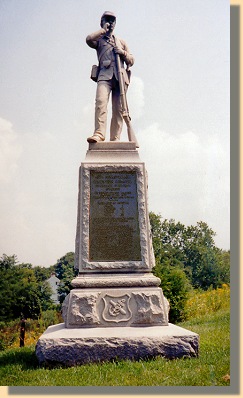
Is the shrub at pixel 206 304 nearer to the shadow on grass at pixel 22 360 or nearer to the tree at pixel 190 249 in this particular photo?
the shadow on grass at pixel 22 360

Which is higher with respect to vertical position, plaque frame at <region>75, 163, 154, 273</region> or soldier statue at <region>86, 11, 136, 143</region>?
soldier statue at <region>86, 11, 136, 143</region>

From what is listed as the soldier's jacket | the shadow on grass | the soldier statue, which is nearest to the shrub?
the shadow on grass

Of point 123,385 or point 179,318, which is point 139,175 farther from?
point 179,318

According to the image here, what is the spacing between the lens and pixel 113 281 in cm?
611

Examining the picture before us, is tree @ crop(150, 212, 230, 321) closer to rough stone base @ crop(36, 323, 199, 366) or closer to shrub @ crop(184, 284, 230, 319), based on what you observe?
shrub @ crop(184, 284, 230, 319)

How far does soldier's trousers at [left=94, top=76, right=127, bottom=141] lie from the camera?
714 centimetres

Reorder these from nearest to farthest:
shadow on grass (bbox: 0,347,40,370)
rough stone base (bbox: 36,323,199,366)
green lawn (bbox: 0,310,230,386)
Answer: green lawn (bbox: 0,310,230,386) < rough stone base (bbox: 36,323,199,366) < shadow on grass (bbox: 0,347,40,370)

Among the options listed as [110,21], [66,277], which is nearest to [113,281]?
[110,21]

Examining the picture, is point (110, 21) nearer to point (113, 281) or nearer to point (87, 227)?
point (87, 227)

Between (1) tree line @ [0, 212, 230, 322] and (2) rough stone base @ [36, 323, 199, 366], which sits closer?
(2) rough stone base @ [36, 323, 199, 366]

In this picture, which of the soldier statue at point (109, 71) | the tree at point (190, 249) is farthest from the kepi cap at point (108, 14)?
the tree at point (190, 249)

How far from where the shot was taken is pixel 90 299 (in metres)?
5.96

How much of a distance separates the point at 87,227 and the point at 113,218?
15.4 inches

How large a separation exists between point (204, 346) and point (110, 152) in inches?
125
